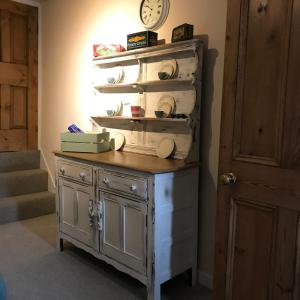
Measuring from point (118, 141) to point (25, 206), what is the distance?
4.88 feet

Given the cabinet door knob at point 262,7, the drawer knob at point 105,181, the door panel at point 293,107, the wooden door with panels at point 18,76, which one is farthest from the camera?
the wooden door with panels at point 18,76

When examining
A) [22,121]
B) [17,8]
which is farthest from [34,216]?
[17,8]

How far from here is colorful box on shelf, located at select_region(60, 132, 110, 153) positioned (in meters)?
2.71

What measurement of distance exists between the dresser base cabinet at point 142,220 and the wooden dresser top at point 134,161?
0.04 m

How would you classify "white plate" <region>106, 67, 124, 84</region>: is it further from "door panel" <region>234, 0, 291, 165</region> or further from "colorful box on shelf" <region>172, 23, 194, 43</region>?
"door panel" <region>234, 0, 291, 165</region>

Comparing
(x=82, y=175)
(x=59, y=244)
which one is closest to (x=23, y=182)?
(x=59, y=244)

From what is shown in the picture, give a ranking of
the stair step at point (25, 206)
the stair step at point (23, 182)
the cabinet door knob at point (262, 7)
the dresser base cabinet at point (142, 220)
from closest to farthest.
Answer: the cabinet door knob at point (262, 7)
the dresser base cabinet at point (142, 220)
the stair step at point (25, 206)
the stair step at point (23, 182)

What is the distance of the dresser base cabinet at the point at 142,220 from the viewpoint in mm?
2084

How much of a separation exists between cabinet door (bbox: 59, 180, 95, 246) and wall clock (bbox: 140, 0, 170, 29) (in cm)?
136

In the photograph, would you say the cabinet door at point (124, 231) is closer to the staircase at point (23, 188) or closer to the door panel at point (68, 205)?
the door panel at point (68, 205)

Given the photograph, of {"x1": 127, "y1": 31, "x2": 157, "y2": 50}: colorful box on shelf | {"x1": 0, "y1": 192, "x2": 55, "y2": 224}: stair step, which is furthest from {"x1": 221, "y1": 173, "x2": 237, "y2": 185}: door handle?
{"x1": 0, "y1": 192, "x2": 55, "y2": 224}: stair step

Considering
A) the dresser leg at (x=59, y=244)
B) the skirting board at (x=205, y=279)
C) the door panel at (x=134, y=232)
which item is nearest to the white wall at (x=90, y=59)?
the skirting board at (x=205, y=279)

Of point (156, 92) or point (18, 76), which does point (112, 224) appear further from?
point (18, 76)

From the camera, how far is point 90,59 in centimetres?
330
